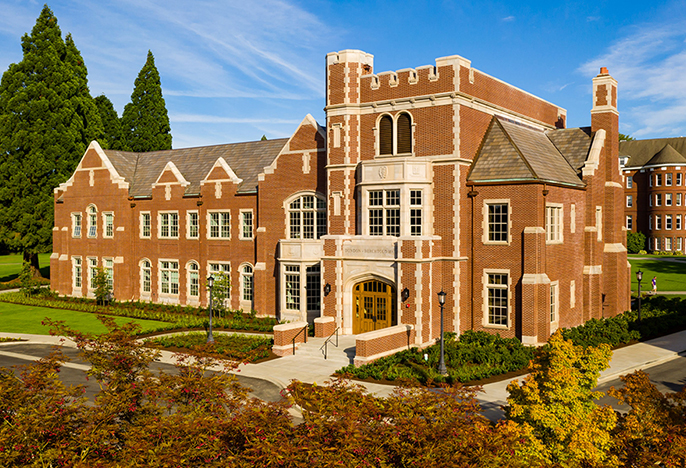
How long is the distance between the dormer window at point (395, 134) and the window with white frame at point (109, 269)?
22.2 metres

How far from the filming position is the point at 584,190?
96.0 feet

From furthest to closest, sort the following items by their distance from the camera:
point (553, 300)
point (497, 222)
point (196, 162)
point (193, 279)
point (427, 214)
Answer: point (196, 162) < point (193, 279) < point (427, 214) < point (553, 300) < point (497, 222)

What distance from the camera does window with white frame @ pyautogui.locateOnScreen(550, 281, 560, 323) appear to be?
25922mm

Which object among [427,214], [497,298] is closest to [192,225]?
[427,214]

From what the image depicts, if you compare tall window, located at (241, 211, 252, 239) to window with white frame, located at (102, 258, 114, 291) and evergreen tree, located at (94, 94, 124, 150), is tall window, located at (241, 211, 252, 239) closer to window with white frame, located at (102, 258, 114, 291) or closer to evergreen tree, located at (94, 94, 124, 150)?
window with white frame, located at (102, 258, 114, 291)

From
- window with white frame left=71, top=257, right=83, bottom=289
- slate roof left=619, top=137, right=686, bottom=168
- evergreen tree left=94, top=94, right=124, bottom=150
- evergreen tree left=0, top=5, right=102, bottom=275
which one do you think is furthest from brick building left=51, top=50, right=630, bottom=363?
slate roof left=619, top=137, right=686, bottom=168

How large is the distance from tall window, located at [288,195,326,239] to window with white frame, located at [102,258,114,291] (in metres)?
15.1

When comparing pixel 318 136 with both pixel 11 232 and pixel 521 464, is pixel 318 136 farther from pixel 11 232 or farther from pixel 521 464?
pixel 11 232

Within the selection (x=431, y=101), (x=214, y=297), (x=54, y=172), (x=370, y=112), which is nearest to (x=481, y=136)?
(x=431, y=101)

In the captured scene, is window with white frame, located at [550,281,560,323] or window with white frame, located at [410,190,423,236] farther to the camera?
window with white frame, located at [410,190,423,236]

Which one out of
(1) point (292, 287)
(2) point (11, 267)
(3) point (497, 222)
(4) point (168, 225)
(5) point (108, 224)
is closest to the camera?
(3) point (497, 222)

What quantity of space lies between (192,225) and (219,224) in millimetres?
2322

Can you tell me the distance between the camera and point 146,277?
1553 inches

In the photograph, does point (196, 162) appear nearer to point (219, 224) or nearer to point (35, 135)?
point (219, 224)
